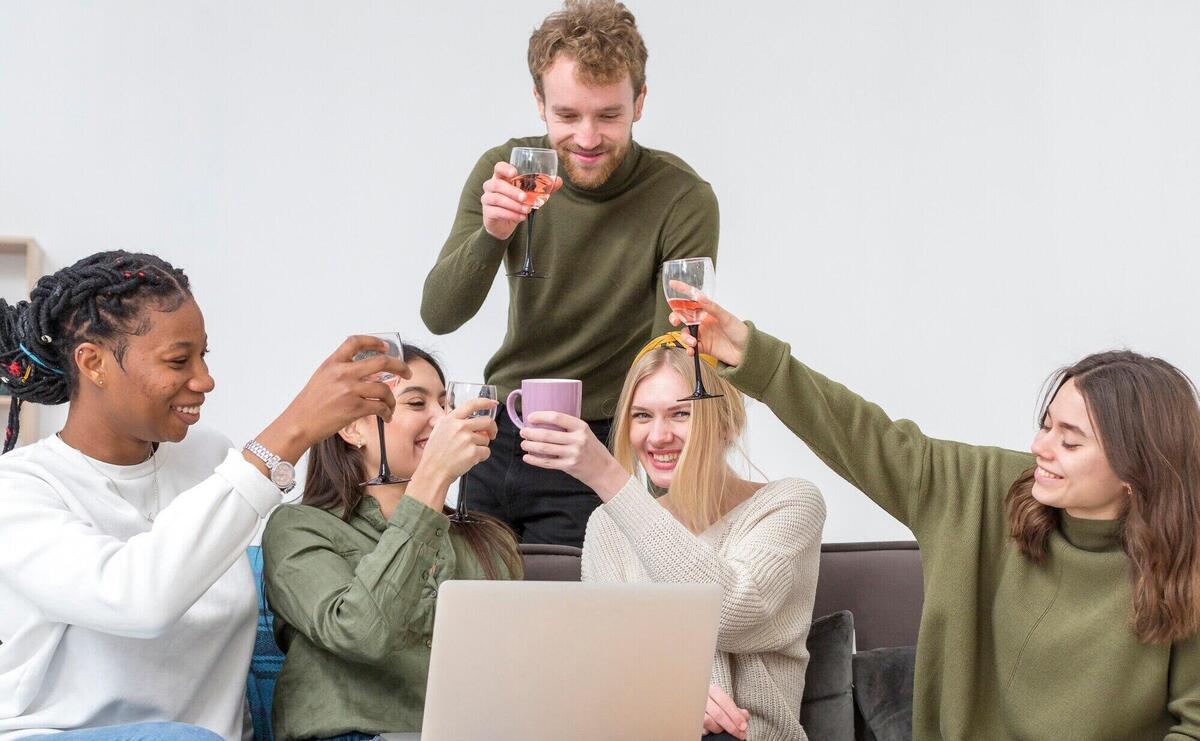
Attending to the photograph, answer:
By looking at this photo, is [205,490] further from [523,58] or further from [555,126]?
[523,58]

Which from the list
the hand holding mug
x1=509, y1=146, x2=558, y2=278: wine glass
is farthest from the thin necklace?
x1=509, y1=146, x2=558, y2=278: wine glass

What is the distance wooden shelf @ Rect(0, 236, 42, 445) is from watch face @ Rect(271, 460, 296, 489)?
273 centimetres

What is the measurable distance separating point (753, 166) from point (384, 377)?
9.30 feet

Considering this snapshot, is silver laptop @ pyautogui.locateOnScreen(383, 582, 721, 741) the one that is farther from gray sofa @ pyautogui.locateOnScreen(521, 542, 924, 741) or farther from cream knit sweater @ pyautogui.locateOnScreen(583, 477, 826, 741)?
gray sofa @ pyautogui.locateOnScreen(521, 542, 924, 741)

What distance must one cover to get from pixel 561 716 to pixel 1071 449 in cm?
102

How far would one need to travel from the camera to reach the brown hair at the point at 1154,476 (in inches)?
85.8

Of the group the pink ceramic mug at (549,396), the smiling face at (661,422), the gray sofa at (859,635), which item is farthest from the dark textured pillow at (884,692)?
the pink ceramic mug at (549,396)

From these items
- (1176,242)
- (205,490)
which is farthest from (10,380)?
(1176,242)

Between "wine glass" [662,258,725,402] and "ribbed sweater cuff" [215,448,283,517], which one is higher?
"wine glass" [662,258,725,402]

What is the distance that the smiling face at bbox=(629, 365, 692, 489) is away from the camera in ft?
8.61

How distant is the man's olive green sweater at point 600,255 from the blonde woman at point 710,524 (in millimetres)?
300

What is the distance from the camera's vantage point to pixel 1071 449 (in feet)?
7.42

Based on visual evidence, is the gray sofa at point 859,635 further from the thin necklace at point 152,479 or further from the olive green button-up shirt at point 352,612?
the thin necklace at point 152,479

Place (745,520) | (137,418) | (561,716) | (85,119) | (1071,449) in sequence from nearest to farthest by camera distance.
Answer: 1. (561,716)
2. (137,418)
3. (1071,449)
4. (745,520)
5. (85,119)
